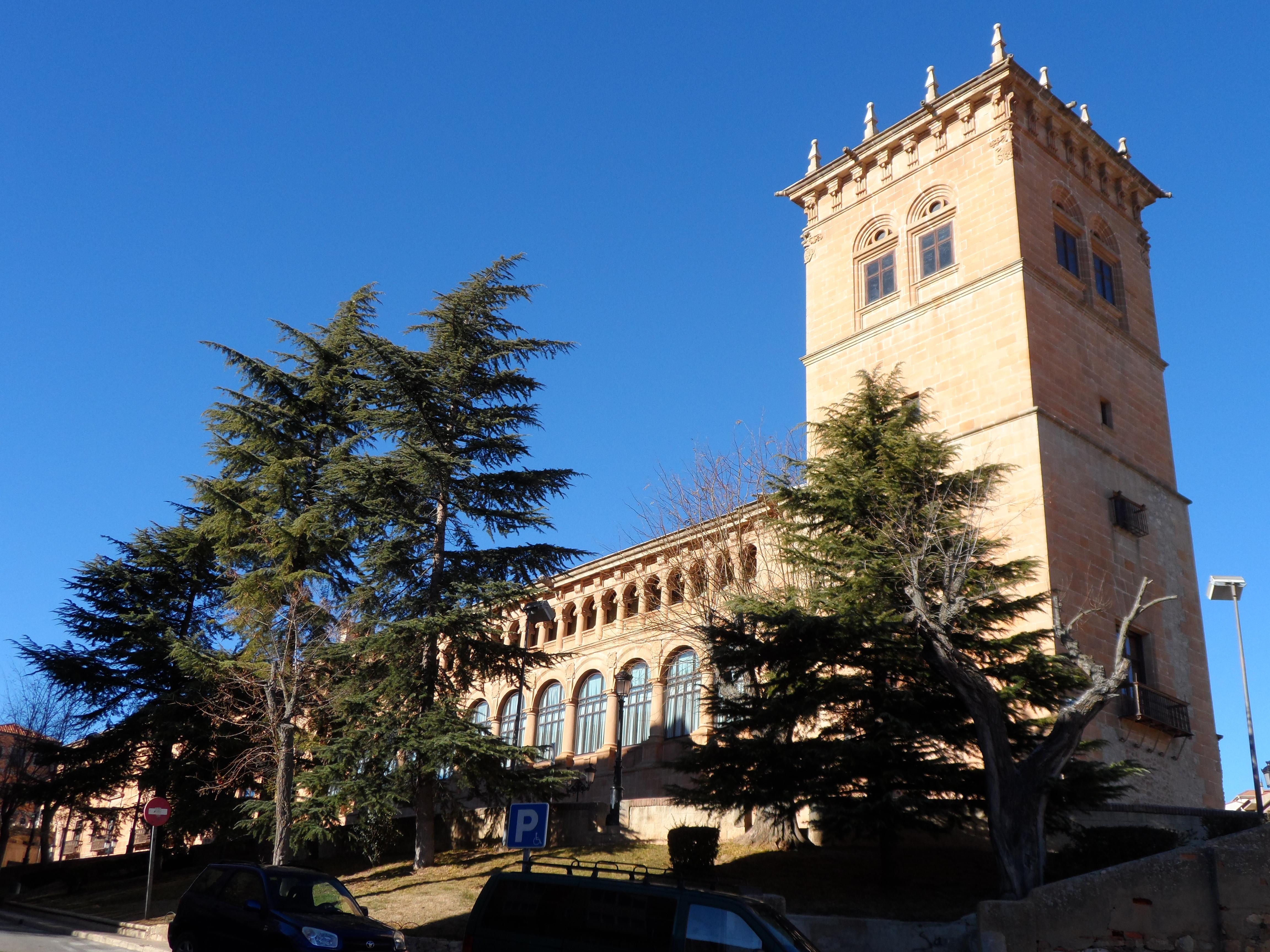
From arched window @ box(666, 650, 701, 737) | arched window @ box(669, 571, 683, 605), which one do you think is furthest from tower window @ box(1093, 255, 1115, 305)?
arched window @ box(666, 650, 701, 737)

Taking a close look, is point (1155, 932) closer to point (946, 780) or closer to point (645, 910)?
point (946, 780)

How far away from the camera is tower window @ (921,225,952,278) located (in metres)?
30.1

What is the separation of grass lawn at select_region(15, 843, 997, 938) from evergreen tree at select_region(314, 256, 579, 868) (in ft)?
4.86

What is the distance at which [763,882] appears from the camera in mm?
18562

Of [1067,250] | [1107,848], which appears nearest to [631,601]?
[1067,250]

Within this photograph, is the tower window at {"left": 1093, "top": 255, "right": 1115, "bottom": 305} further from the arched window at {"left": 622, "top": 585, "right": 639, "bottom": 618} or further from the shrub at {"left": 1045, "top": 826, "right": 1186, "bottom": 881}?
the shrub at {"left": 1045, "top": 826, "right": 1186, "bottom": 881}

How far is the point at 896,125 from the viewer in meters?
32.1

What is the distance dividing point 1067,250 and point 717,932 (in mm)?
25951

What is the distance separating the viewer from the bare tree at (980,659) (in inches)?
610

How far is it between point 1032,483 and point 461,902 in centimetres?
1564

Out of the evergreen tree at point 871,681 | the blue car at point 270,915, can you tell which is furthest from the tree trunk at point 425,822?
the blue car at point 270,915

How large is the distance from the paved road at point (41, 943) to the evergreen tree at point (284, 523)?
3.78m

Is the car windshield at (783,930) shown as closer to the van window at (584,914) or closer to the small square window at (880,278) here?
the van window at (584,914)

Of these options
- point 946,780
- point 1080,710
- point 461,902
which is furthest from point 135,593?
point 1080,710
